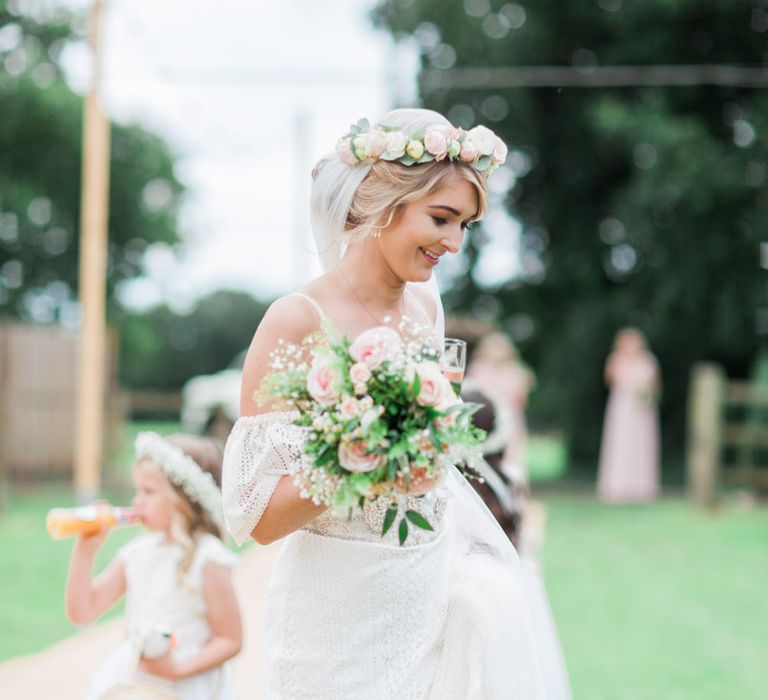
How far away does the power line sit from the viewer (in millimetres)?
15609

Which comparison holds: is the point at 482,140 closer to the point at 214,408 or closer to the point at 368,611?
the point at 368,611

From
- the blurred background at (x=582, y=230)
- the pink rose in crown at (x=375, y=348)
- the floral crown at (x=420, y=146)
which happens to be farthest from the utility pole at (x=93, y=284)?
the pink rose in crown at (x=375, y=348)

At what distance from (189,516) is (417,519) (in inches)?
73.7

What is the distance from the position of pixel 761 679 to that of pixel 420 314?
14.2 feet

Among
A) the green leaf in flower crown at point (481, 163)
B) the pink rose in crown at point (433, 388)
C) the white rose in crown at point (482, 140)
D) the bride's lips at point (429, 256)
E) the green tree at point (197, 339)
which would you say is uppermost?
the white rose in crown at point (482, 140)

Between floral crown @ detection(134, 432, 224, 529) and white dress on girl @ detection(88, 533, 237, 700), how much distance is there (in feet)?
0.41

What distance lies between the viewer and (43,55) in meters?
21.6

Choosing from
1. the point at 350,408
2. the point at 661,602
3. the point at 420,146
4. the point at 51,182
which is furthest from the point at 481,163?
the point at 51,182

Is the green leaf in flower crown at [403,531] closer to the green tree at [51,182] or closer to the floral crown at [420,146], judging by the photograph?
the floral crown at [420,146]

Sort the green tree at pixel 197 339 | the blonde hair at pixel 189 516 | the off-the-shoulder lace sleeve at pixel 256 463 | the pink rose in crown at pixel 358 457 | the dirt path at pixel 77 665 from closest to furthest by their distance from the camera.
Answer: the pink rose in crown at pixel 358 457 < the off-the-shoulder lace sleeve at pixel 256 463 < the blonde hair at pixel 189 516 < the dirt path at pixel 77 665 < the green tree at pixel 197 339

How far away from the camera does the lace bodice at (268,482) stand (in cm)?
245

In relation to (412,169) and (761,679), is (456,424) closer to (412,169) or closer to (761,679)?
(412,169)

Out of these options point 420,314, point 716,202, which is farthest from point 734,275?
point 420,314

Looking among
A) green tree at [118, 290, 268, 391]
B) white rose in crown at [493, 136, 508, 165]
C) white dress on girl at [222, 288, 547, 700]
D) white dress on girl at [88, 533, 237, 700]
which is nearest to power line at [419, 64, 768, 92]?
white dress on girl at [88, 533, 237, 700]
